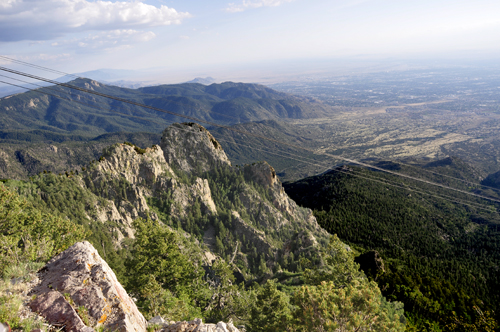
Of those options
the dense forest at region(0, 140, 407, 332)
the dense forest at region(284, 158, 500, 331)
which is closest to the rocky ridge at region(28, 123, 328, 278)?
the dense forest at region(0, 140, 407, 332)

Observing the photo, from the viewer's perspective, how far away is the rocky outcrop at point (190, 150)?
7331cm

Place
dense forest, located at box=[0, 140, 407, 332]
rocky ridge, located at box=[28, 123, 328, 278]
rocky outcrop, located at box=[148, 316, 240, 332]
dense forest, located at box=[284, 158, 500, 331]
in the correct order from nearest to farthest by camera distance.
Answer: rocky outcrop, located at box=[148, 316, 240, 332], dense forest, located at box=[0, 140, 407, 332], rocky ridge, located at box=[28, 123, 328, 278], dense forest, located at box=[284, 158, 500, 331]

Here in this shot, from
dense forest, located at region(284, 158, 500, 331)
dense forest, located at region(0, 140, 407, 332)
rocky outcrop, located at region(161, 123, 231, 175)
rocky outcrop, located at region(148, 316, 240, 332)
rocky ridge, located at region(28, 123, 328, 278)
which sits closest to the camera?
rocky outcrop, located at region(148, 316, 240, 332)

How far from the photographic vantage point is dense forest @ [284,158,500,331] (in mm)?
60309

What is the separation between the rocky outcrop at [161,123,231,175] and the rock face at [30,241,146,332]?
57.5 meters

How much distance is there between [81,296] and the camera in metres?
13.6

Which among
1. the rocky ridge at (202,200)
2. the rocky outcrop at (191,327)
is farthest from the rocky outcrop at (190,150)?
the rocky outcrop at (191,327)

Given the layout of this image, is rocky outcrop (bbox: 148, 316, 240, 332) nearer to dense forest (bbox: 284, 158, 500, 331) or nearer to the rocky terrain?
the rocky terrain

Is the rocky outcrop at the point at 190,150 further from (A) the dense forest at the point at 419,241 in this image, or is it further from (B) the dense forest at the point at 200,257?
(A) the dense forest at the point at 419,241

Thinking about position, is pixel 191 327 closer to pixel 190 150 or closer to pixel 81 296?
pixel 81 296

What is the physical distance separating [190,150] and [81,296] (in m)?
63.8

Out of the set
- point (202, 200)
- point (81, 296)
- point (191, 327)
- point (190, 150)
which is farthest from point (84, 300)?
point (190, 150)

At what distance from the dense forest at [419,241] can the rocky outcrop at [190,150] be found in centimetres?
4885

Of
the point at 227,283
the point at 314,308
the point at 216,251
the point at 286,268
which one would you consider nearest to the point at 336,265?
the point at 227,283
